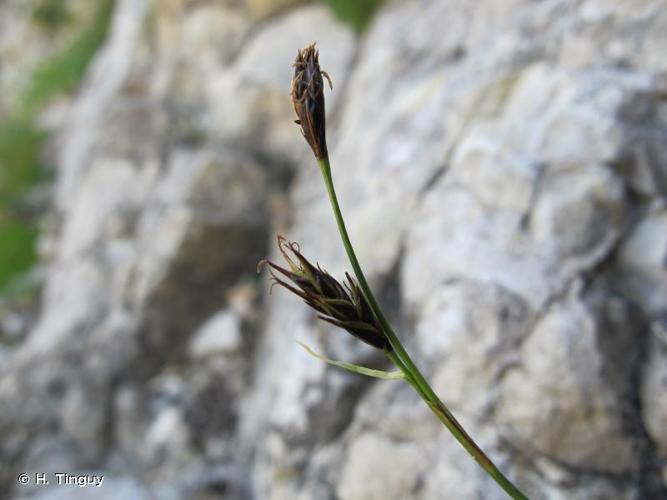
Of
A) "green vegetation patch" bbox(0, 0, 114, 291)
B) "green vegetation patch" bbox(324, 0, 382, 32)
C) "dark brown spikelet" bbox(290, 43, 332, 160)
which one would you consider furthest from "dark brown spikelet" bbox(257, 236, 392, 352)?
"green vegetation patch" bbox(0, 0, 114, 291)

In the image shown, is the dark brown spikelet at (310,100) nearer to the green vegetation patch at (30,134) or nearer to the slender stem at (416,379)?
the slender stem at (416,379)

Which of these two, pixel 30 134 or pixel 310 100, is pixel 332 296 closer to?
pixel 310 100

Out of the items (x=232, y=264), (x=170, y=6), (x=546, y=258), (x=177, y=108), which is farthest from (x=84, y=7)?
(x=546, y=258)

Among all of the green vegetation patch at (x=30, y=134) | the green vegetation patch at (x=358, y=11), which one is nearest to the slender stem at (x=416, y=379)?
the green vegetation patch at (x=358, y=11)

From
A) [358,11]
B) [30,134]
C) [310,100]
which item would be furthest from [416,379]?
[30,134]

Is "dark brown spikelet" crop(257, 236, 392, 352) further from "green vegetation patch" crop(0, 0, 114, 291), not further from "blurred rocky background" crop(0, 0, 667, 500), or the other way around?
"green vegetation patch" crop(0, 0, 114, 291)

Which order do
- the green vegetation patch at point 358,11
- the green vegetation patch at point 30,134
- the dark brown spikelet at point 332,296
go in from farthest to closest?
the green vegetation patch at point 30,134 < the green vegetation patch at point 358,11 < the dark brown spikelet at point 332,296
